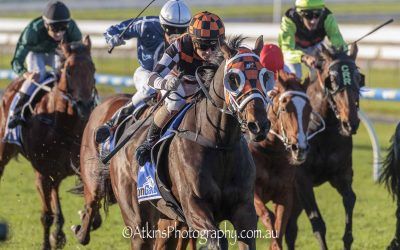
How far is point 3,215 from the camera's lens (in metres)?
10.6

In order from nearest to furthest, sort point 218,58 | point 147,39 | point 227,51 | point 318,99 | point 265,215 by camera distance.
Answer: point 227,51
point 218,58
point 265,215
point 147,39
point 318,99

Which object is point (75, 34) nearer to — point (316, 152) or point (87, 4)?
point (316, 152)

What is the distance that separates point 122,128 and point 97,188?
76 centimetres

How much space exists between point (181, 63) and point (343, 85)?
7.74 feet

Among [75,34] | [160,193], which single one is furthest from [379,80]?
[160,193]

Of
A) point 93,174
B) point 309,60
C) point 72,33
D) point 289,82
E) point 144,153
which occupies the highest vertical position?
point 144,153

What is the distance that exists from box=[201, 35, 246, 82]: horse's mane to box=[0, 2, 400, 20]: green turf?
27664 mm

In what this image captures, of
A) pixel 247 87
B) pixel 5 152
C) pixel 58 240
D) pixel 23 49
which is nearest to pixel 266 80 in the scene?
pixel 247 87

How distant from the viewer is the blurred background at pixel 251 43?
32.1 ft

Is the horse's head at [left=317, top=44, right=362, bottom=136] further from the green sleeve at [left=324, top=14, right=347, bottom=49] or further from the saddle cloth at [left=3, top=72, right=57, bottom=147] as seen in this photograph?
the saddle cloth at [left=3, top=72, right=57, bottom=147]

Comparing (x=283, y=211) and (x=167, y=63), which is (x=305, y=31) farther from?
(x=167, y=63)

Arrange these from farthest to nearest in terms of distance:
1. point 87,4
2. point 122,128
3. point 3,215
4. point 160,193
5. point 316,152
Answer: point 87,4 < point 3,215 < point 316,152 < point 122,128 < point 160,193

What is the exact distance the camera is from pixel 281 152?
846cm

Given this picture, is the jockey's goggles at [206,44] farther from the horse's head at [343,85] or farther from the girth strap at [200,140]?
A: the horse's head at [343,85]
